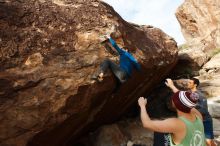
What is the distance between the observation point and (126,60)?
6.92 m

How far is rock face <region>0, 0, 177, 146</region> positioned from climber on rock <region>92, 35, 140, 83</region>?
11 centimetres

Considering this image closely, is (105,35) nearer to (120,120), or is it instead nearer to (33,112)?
(33,112)

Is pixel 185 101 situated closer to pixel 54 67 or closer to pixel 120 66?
pixel 54 67

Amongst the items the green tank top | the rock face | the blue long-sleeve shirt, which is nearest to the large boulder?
the blue long-sleeve shirt

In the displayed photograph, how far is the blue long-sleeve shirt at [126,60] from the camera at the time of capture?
265 inches

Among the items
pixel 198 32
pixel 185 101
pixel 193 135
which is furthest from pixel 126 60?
pixel 198 32

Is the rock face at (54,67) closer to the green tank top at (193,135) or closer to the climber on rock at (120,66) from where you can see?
the climber on rock at (120,66)

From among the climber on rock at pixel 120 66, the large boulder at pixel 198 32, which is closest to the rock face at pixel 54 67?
the climber on rock at pixel 120 66

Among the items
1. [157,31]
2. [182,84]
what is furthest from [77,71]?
[182,84]

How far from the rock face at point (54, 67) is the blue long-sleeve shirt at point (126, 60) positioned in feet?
0.75

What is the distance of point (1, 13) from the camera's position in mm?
5770

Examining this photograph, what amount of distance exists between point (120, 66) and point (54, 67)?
4.56 feet

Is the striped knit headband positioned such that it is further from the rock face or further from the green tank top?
the rock face

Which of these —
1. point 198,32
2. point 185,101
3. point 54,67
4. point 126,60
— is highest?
point 185,101
